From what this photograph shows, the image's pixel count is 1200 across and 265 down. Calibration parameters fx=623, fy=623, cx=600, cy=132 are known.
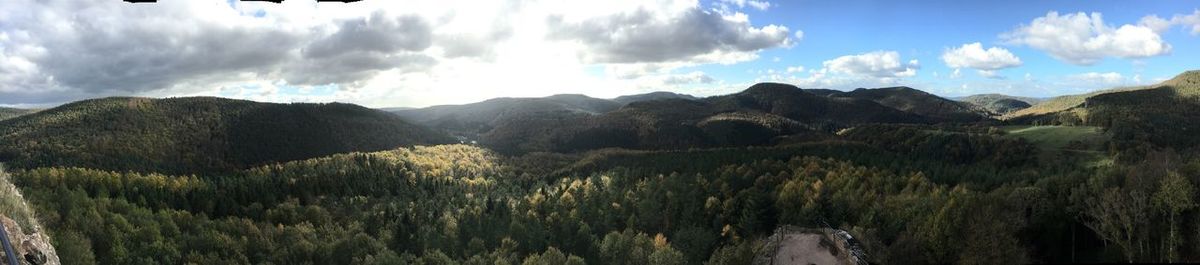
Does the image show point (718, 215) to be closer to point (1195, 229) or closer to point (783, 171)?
point (783, 171)

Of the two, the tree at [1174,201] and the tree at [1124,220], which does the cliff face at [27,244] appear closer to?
the tree at [1124,220]

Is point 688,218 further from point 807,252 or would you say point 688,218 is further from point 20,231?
point 20,231

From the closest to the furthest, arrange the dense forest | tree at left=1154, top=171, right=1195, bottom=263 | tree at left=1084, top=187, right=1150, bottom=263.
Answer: tree at left=1084, top=187, right=1150, bottom=263 → tree at left=1154, top=171, right=1195, bottom=263 → the dense forest

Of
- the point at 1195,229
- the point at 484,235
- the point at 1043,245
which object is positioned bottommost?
the point at 484,235

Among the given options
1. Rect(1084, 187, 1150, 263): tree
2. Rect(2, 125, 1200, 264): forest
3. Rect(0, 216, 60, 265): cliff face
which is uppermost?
Rect(0, 216, 60, 265): cliff face

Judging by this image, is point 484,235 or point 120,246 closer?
point 120,246

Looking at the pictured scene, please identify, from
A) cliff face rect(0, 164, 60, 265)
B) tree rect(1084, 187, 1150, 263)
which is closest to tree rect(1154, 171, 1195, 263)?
tree rect(1084, 187, 1150, 263)

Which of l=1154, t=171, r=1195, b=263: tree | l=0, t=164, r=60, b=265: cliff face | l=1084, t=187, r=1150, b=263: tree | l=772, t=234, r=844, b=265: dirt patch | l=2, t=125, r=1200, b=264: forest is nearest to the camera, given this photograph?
l=0, t=164, r=60, b=265: cliff face

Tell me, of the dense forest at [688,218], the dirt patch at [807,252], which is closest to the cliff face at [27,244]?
the dense forest at [688,218]

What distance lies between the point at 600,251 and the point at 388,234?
178 ft

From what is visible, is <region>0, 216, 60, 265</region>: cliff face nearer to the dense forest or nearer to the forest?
the dense forest

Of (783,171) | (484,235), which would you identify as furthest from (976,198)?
(484,235)

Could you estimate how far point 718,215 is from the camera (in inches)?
5177

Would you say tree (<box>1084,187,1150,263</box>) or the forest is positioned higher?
tree (<box>1084,187,1150,263</box>)
